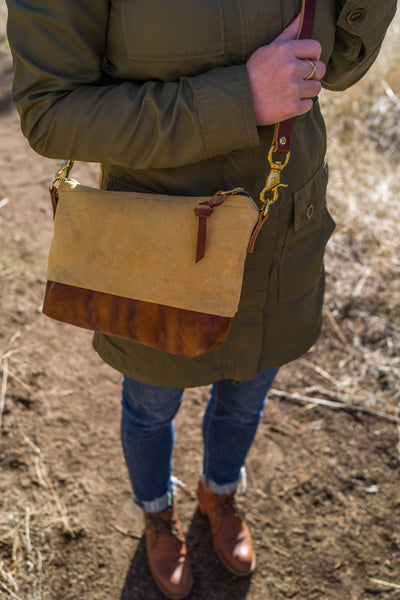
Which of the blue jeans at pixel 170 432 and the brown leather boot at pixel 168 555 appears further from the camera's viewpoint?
the brown leather boot at pixel 168 555

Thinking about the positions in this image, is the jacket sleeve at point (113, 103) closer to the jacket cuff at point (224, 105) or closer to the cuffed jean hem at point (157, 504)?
the jacket cuff at point (224, 105)

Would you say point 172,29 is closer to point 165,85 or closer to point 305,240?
point 165,85

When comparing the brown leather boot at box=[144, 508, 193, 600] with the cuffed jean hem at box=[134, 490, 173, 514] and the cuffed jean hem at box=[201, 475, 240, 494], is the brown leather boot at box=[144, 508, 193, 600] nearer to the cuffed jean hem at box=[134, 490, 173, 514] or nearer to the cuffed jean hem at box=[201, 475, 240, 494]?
the cuffed jean hem at box=[134, 490, 173, 514]

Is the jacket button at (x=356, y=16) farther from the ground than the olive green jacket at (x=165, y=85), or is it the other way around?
the jacket button at (x=356, y=16)

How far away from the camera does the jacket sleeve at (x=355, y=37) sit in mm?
1108

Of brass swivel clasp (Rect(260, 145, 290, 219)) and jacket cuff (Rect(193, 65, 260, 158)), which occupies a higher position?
jacket cuff (Rect(193, 65, 260, 158))

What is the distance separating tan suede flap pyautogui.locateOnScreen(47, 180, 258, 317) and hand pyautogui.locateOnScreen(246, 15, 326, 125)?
0.17m

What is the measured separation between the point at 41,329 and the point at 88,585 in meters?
1.17

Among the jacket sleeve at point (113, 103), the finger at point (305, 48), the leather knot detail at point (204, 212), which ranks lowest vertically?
the leather knot detail at point (204, 212)

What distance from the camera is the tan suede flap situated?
1.06 m

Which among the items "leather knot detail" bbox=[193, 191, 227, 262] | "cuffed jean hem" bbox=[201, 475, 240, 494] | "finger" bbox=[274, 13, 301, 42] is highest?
"finger" bbox=[274, 13, 301, 42]

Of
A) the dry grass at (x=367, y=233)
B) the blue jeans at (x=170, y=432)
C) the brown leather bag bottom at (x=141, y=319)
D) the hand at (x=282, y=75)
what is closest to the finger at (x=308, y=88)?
the hand at (x=282, y=75)

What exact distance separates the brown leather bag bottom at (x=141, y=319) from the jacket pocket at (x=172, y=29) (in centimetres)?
47

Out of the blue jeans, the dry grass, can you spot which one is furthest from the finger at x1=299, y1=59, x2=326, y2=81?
the dry grass
